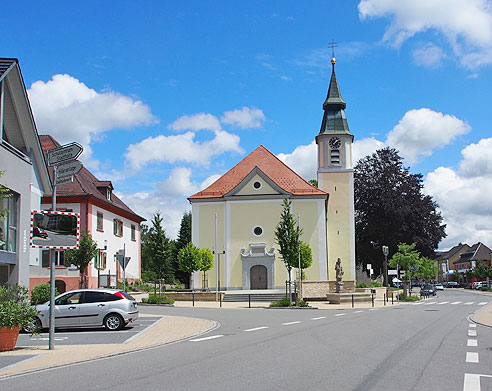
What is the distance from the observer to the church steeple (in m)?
55.1

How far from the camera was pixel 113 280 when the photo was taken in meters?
42.8

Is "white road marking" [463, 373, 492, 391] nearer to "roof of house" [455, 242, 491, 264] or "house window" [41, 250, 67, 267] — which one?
"house window" [41, 250, 67, 267]

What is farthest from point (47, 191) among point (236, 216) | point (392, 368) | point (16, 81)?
point (236, 216)

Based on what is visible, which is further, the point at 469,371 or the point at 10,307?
the point at 10,307

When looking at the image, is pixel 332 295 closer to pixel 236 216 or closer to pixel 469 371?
pixel 236 216

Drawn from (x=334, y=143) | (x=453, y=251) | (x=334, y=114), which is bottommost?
(x=453, y=251)

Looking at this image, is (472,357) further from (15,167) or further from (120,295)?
(15,167)

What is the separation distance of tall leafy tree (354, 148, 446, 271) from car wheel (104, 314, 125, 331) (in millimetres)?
45676

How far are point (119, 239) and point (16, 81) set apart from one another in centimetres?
3160

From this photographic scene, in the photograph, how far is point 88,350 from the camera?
12.7m

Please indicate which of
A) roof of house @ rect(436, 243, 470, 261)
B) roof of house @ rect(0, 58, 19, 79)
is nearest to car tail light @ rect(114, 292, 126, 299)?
roof of house @ rect(0, 58, 19, 79)

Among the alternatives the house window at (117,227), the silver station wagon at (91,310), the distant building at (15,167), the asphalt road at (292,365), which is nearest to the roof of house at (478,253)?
the house window at (117,227)

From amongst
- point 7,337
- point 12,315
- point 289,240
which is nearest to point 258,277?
point 289,240

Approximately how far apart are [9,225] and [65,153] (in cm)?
442
